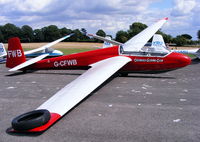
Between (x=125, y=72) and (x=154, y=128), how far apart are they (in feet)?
21.9

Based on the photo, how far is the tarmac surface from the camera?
4438 millimetres

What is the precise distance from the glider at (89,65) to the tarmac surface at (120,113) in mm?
413

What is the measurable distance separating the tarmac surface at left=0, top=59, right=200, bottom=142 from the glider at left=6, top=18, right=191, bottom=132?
41 cm

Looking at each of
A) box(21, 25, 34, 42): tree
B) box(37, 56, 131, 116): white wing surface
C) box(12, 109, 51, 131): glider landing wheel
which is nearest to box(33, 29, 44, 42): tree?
box(21, 25, 34, 42): tree

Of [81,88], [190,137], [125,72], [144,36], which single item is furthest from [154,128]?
[144,36]

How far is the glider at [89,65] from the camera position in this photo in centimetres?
450

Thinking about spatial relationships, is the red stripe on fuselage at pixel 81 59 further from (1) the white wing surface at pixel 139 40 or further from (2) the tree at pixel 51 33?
(2) the tree at pixel 51 33

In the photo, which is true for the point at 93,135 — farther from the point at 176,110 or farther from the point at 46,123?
the point at 176,110

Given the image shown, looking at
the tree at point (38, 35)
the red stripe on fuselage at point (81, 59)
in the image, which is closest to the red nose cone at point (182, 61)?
the red stripe on fuselage at point (81, 59)

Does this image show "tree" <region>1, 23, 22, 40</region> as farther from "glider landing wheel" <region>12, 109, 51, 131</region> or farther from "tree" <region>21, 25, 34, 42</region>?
"glider landing wheel" <region>12, 109, 51, 131</region>

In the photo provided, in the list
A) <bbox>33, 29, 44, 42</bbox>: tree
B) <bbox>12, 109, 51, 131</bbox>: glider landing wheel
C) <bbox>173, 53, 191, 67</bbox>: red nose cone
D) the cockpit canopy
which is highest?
<bbox>33, 29, 44, 42</bbox>: tree

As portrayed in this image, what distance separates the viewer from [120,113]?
5.77 m

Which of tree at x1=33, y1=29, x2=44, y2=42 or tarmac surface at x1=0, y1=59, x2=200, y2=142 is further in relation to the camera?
tree at x1=33, y1=29, x2=44, y2=42

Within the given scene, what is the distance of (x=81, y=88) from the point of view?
19.8 feet
